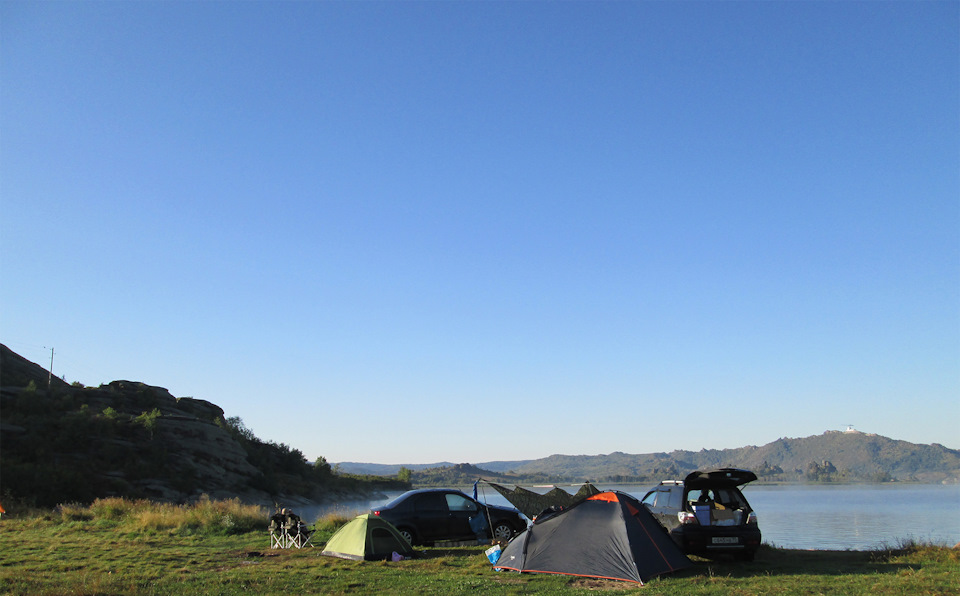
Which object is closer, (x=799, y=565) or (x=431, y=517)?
(x=799, y=565)

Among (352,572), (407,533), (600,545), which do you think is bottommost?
(352,572)

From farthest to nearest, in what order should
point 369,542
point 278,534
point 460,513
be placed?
point 278,534, point 460,513, point 369,542

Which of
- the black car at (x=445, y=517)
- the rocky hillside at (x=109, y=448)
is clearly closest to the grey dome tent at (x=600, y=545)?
the black car at (x=445, y=517)

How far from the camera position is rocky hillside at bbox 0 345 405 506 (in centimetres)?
4262

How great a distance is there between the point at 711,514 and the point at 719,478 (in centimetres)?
82

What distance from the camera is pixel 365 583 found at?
11.9 metres

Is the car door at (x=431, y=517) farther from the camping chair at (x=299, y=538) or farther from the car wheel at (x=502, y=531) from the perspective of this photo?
the camping chair at (x=299, y=538)

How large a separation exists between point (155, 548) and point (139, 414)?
1940 inches

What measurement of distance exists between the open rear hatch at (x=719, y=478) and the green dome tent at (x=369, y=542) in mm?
7004

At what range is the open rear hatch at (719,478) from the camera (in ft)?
46.9

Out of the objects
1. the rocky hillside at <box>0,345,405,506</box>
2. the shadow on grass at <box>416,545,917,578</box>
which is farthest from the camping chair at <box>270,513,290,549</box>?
the rocky hillside at <box>0,345,405,506</box>

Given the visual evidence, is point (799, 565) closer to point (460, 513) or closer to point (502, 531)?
point (502, 531)

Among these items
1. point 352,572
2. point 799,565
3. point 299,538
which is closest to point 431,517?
point 299,538

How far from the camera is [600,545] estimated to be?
1262 cm
